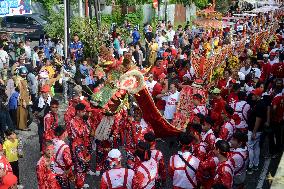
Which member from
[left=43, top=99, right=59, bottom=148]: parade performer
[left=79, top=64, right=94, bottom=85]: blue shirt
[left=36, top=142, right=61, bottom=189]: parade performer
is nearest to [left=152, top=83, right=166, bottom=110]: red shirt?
[left=79, top=64, right=94, bottom=85]: blue shirt

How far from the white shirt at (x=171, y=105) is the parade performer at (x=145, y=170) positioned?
4289 millimetres

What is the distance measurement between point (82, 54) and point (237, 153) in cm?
1008

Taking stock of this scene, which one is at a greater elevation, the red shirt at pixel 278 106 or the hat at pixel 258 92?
the hat at pixel 258 92

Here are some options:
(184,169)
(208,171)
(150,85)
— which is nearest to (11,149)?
(184,169)

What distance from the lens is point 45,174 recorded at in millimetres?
6898

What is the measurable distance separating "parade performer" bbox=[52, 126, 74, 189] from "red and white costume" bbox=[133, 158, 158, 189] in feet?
4.97

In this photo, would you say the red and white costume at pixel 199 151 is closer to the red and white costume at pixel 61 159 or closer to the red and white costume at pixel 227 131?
the red and white costume at pixel 227 131

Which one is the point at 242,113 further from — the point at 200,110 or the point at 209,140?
the point at 209,140

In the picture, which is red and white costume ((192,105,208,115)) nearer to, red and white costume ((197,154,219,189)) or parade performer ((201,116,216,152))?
parade performer ((201,116,216,152))

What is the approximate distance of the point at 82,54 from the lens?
53.0ft

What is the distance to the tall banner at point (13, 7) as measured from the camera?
1864cm

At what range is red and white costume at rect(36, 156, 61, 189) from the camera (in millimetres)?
6809

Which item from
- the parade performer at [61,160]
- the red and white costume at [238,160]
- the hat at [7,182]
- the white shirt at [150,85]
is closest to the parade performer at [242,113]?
the red and white costume at [238,160]

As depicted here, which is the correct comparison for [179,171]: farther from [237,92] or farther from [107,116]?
[237,92]
